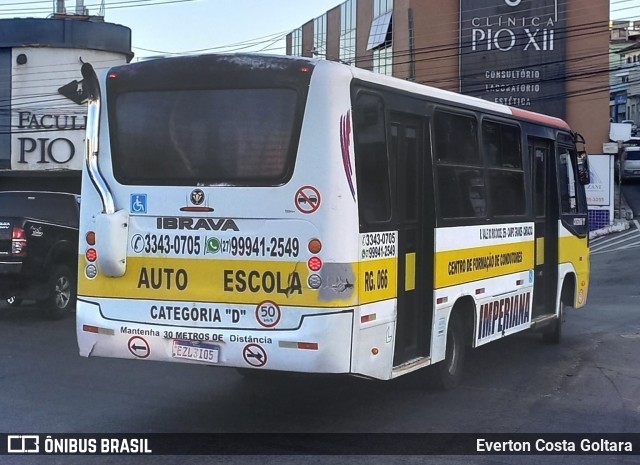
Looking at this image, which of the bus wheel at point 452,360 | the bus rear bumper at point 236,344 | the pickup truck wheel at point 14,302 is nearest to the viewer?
the bus rear bumper at point 236,344

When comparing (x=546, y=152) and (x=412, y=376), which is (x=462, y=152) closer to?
(x=412, y=376)

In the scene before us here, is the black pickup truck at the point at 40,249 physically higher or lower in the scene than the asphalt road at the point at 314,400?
higher

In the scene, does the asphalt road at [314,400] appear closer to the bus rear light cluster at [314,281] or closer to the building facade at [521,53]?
the bus rear light cluster at [314,281]

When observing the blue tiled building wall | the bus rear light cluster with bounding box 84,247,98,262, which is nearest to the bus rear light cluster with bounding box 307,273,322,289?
the bus rear light cluster with bounding box 84,247,98,262

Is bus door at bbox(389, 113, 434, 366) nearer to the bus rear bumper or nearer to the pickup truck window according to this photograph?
the bus rear bumper

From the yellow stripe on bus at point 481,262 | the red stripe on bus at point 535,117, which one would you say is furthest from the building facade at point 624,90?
the yellow stripe on bus at point 481,262

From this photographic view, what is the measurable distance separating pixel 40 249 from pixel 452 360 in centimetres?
693

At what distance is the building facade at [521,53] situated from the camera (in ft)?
141

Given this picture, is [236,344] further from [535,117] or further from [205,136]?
[535,117]

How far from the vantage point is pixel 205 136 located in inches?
284

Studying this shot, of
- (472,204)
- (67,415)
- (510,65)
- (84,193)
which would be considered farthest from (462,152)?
(510,65)

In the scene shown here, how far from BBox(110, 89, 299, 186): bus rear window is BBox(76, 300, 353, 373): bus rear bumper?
117cm

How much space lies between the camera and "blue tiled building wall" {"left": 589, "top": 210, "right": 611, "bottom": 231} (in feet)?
126

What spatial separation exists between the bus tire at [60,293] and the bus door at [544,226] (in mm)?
7044
